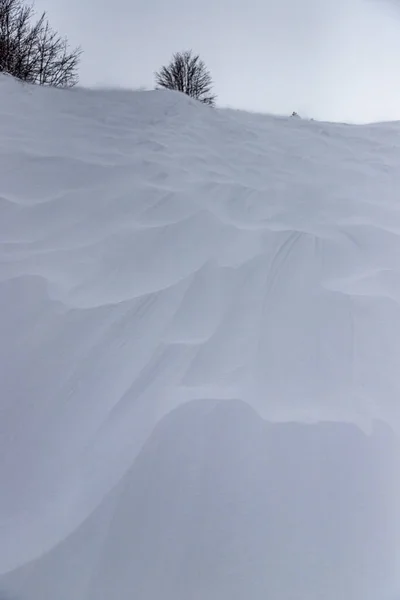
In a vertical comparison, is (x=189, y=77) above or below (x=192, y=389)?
above

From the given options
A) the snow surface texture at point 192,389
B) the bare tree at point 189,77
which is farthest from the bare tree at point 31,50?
the snow surface texture at point 192,389

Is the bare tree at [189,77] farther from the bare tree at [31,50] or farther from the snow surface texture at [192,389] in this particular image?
the snow surface texture at [192,389]

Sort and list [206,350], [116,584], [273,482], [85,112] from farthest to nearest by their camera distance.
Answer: [85,112] → [206,350] → [273,482] → [116,584]

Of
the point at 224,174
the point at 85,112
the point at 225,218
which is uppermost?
the point at 85,112

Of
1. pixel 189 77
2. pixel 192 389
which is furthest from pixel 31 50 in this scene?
pixel 192 389

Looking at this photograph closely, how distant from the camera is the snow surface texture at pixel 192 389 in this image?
0.92 meters

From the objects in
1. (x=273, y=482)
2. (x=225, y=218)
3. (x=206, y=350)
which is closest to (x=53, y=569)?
(x=273, y=482)

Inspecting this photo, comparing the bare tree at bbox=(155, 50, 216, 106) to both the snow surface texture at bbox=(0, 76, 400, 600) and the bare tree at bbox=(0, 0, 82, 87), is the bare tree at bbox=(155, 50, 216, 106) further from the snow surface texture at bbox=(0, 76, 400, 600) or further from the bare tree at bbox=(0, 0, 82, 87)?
the snow surface texture at bbox=(0, 76, 400, 600)

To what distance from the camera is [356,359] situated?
139cm

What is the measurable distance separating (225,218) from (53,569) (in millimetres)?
1642

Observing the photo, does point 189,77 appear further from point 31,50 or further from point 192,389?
point 192,389

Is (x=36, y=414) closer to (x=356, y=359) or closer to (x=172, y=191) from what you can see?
(x=356, y=359)

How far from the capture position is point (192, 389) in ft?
3.99

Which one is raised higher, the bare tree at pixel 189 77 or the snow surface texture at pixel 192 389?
the bare tree at pixel 189 77
